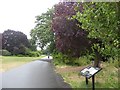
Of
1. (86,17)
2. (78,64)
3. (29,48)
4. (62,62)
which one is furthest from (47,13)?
(29,48)

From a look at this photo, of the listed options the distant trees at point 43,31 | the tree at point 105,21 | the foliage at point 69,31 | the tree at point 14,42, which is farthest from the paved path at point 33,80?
the tree at point 14,42

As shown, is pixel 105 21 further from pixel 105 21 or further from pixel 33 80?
pixel 33 80

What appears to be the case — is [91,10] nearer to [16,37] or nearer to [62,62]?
[62,62]

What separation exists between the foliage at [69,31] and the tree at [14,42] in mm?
51952

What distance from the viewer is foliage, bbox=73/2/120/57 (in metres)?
7.33

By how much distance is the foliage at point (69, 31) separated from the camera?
14312 millimetres

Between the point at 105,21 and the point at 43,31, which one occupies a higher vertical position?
the point at 43,31

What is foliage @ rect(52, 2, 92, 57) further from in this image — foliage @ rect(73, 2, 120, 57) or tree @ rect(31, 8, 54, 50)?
tree @ rect(31, 8, 54, 50)

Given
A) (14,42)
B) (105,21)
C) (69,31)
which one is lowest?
(105,21)

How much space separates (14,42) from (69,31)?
56827 mm

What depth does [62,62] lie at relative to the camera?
1168 inches

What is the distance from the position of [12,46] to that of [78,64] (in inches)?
1759

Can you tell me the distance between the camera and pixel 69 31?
14.5 m

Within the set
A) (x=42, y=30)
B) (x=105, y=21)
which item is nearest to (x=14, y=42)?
(x=42, y=30)
